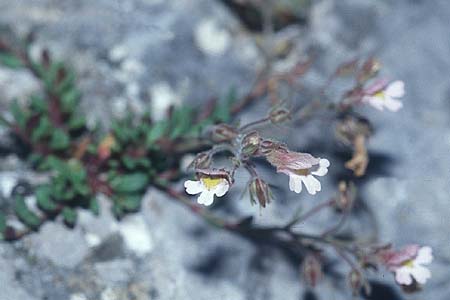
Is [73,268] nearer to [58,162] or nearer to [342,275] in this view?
[58,162]

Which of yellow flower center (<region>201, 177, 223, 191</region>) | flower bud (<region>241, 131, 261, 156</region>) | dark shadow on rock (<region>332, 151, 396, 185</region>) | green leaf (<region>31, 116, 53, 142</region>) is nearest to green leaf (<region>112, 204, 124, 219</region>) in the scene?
green leaf (<region>31, 116, 53, 142</region>)

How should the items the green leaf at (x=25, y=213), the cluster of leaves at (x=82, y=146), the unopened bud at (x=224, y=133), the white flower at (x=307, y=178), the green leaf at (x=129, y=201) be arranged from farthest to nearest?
the green leaf at (x=129, y=201), the cluster of leaves at (x=82, y=146), the green leaf at (x=25, y=213), the unopened bud at (x=224, y=133), the white flower at (x=307, y=178)

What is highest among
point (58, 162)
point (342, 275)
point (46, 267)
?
point (58, 162)

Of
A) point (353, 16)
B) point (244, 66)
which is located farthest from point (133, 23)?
point (353, 16)

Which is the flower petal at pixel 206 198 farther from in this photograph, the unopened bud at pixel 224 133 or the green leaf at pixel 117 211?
the green leaf at pixel 117 211

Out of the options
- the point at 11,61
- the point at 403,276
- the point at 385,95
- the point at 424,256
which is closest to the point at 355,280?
the point at 403,276

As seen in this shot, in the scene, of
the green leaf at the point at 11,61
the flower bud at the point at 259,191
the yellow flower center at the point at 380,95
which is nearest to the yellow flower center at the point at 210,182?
the flower bud at the point at 259,191
